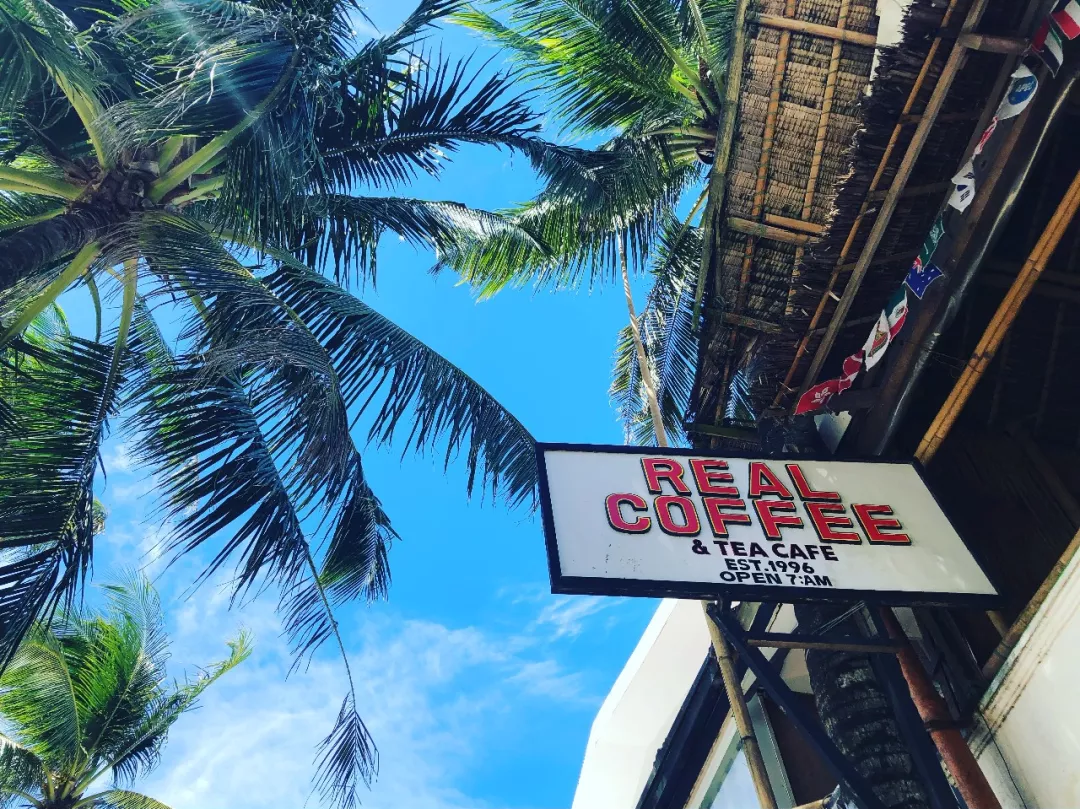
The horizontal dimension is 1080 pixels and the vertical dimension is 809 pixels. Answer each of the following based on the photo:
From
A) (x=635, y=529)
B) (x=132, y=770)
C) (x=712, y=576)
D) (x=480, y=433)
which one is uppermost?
(x=132, y=770)

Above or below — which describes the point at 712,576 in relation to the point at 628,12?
below

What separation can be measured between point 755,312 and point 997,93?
2200 mm

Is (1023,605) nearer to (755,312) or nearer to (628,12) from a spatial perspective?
(755,312)

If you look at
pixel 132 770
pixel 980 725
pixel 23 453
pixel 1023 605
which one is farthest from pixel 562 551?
pixel 132 770

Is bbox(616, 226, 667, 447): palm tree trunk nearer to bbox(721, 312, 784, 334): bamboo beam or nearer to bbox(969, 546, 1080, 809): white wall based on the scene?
bbox(721, 312, 784, 334): bamboo beam

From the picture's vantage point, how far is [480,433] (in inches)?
294

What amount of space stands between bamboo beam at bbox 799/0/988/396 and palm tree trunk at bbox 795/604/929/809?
7.22ft

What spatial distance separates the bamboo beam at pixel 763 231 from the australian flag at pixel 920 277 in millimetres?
1024

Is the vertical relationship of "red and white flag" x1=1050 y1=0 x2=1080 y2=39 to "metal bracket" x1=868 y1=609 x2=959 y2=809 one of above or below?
above

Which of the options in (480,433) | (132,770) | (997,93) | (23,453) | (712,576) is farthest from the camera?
(132,770)

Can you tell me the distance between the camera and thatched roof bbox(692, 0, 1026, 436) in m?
5.34

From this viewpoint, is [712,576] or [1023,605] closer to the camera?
[712,576]

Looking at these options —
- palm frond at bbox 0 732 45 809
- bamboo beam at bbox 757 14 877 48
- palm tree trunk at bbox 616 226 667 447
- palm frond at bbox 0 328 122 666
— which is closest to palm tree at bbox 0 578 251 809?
palm frond at bbox 0 732 45 809

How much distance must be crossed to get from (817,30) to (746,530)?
11.5 ft
